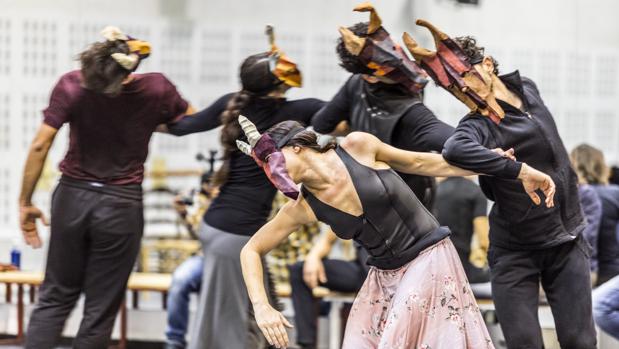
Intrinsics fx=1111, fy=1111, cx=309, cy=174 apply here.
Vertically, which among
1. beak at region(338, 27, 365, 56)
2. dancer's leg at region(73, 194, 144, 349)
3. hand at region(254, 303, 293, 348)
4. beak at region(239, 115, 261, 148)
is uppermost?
beak at region(338, 27, 365, 56)

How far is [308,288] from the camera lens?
17.2 feet

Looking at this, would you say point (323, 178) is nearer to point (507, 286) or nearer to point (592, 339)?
point (507, 286)

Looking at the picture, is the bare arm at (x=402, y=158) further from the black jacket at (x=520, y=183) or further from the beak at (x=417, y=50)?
the beak at (x=417, y=50)

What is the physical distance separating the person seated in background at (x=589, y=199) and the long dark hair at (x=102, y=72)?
7.68 feet

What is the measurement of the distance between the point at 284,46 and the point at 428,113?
4214 millimetres

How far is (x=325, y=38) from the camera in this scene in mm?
7980

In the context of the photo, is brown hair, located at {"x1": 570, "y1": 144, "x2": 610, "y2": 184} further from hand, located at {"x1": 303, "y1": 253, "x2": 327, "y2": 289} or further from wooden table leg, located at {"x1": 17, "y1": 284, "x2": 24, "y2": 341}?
wooden table leg, located at {"x1": 17, "y1": 284, "x2": 24, "y2": 341}

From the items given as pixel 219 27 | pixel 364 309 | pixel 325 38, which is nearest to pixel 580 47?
pixel 325 38

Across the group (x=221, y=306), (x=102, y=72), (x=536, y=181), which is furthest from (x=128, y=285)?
(x=536, y=181)

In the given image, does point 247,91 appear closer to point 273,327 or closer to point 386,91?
point 386,91

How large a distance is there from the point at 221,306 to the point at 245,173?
0.55 m

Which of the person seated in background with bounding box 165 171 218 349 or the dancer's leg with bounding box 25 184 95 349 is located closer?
the dancer's leg with bounding box 25 184 95 349

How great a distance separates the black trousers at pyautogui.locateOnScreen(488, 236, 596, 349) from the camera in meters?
3.59

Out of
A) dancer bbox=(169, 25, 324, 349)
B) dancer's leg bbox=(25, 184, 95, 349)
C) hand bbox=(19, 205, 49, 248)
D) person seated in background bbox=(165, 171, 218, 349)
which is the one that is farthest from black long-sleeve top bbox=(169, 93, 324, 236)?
person seated in background bbox=(165, 171, 218, 349)
